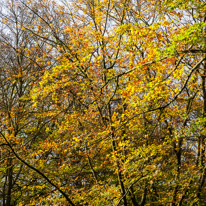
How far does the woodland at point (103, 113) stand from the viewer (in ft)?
21.2

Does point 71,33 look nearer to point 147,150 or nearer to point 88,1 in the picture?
point 88,1

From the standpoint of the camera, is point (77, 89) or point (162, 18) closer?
point (162, 18)

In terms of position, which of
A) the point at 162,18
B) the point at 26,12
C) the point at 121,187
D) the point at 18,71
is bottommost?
the point at 121,187

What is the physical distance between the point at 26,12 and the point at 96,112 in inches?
295

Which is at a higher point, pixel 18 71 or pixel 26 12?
pixel 26 12

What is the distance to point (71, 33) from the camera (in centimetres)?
956

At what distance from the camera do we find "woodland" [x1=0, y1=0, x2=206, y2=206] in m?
6.45

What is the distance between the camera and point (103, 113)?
9.06m

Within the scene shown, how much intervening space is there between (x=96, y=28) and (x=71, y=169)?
18.4 ft

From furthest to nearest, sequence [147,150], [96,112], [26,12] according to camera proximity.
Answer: [26,12]
[96,112]
[147,150]

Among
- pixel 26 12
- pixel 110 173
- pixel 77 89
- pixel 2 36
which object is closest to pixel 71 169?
pixel 110 173

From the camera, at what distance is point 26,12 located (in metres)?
11.7

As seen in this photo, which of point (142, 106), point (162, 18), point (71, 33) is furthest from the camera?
point (71, 33)

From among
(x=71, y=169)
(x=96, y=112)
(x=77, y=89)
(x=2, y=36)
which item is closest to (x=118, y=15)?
(x=77, y=89)
